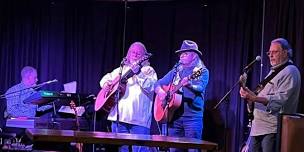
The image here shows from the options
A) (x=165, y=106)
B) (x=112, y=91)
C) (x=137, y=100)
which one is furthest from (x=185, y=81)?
(x=112, y=91)

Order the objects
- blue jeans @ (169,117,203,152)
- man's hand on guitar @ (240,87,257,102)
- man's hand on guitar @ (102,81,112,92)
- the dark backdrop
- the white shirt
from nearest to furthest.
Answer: man's hand on guitar @ (240,87,257,102)
blue jeans @ (169,117,203,152)
the white shirt
man's hand on guitar @ (102,81,112,92)
the dark backdrop

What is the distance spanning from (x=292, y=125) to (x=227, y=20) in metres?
3.32

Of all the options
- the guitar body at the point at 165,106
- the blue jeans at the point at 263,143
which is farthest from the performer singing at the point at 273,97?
the guitar body at the point at 165,106

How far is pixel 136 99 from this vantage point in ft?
21.4

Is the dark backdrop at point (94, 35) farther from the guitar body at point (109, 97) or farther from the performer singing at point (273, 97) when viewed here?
the performer singing at point (273, 97)

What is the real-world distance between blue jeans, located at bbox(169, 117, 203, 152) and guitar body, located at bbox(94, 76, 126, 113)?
767mm

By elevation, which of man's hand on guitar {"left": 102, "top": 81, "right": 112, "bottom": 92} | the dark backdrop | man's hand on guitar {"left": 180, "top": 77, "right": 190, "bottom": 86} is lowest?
man's hand on guitar {"left": 102, "top": 81, "right": 112, "bottom": 92}

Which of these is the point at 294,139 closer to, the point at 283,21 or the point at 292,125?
the point at 292,125

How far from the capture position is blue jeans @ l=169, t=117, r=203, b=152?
20.6 ft

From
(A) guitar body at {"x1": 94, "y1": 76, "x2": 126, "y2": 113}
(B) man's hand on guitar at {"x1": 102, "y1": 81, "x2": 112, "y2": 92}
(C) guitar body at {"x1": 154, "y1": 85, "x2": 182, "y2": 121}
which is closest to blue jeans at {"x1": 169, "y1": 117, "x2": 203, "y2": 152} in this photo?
(C) guitar body at {"x1": 154, "y1": 85, "x2": 182, "y2": 121}

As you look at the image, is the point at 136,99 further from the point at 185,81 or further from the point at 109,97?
the point at 185,81

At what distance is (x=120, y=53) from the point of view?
332 inches

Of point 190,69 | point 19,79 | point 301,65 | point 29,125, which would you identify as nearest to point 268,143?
point 301,65

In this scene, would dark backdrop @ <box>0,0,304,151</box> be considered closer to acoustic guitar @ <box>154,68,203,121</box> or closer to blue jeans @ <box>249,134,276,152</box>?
acoustic guitar @ <box>154,68,203,121</box>
